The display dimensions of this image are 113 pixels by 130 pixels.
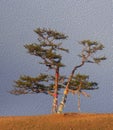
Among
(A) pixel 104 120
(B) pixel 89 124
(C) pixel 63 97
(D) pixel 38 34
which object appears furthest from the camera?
(D) pixel 38 34

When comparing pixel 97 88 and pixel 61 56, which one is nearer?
pixel 61 56

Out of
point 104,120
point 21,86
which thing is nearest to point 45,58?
point 21,86

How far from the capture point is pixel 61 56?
44312 millimetres

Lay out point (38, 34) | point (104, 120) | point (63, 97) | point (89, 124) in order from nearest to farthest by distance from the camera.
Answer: point (89, 124) → point (104, 120) → point (63, 97) → point (38, 34)

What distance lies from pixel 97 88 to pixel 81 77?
2.29 m

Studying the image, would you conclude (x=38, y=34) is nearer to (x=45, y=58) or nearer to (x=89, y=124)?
(x=45, y=58)

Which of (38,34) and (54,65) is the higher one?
(38,34)

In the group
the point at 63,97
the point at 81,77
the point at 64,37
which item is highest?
the point at 64,37

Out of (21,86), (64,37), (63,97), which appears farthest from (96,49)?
(21,86)

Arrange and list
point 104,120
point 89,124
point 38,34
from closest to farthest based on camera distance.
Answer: point 89,124
point 104,120
point 38,34

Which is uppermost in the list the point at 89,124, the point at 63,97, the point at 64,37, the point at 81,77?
the point at 64,37

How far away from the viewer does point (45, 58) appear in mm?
44906

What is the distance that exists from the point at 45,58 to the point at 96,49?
5419 mm

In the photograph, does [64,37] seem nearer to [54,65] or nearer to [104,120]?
[54,65]
